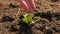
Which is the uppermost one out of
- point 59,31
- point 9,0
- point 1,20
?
point 9,0

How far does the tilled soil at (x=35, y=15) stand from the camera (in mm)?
1923

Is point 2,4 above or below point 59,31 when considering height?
above

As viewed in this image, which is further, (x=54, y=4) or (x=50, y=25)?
(x=54, y=4)

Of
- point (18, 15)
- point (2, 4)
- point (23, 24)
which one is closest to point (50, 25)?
point (23, 24)

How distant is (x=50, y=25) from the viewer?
1999 millimetres

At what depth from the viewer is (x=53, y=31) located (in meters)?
1.91

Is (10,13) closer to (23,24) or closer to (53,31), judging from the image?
(23,24)

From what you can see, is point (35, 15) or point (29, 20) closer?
point (29, 20)

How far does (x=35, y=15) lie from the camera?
221cm

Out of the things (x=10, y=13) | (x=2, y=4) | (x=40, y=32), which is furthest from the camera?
(x=2, y=4)

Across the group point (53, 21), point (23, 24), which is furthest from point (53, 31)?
point (23, 24)

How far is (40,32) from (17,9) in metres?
0.60

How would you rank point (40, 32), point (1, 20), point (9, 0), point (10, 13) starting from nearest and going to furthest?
1. point (40, 32)
2. point (1, 20)
3. point (10, 13)
4. point (9, 0)

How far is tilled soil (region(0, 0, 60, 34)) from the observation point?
192cm
